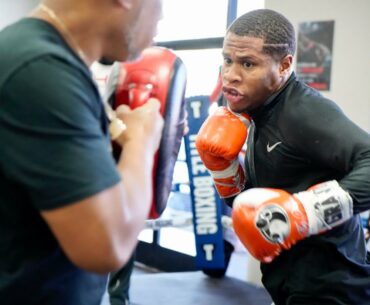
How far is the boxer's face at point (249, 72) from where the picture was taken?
1.26 meters

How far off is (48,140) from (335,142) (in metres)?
0.74

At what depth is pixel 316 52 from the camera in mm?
2537

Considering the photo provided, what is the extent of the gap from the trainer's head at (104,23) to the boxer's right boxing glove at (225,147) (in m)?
0.69

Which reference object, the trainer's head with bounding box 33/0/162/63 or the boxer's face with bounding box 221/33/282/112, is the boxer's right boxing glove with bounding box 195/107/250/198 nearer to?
the boxer's face with bounding box 221/33/282/112

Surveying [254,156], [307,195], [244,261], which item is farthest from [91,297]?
[244,261]

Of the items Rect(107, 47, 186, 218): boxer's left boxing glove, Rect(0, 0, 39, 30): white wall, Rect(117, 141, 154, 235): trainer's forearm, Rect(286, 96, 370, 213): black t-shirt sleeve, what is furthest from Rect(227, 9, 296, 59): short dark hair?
Rect(0, 0, 39, 30): white wall

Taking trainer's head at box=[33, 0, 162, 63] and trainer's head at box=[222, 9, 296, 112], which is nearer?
trainer's head at box=[33, 0, 162, 63]

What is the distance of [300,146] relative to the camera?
1.14m

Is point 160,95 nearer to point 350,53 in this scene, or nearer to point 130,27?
point 130,27

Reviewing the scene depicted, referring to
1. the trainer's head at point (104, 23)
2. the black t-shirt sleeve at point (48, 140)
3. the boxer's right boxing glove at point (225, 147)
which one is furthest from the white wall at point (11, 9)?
the black t-shirt sleeve at point (48, 140)

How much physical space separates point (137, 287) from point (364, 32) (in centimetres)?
198

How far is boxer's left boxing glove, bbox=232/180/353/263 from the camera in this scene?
3.46ft

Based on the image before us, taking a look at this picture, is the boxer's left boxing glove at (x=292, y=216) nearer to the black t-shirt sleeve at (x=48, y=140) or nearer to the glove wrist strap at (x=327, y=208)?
the glove wrist strap at (x=327, y=208)

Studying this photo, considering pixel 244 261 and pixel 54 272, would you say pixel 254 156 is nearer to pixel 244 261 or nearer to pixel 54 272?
pixel 54 272
